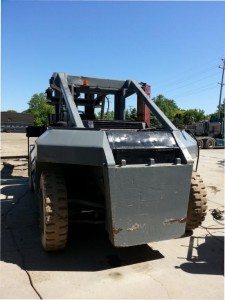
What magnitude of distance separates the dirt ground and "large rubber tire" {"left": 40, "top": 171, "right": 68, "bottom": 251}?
203 mm

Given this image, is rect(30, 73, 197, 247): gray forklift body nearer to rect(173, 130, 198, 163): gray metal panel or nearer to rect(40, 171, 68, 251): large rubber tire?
rect(173, 130, 198, 163): gray metal panel

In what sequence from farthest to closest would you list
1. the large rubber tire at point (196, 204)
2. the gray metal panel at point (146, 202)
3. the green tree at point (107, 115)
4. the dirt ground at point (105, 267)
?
1. the green tree at point (107, 115)
2. the large rubber tire at point (196, 204)
3. the gray metal panel at point (146, 202)
4. the dirt ground at point (105, 267)

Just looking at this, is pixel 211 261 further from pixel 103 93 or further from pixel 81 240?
pixel 103 93

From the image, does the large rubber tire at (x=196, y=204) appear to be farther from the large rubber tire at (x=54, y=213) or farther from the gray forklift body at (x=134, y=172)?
the large rubber tire at (x=54, y=213)

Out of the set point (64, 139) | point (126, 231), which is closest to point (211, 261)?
point (126, 231)

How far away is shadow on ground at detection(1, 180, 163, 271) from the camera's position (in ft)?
12.3

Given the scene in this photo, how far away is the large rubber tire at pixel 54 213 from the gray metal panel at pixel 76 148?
29 centimetres

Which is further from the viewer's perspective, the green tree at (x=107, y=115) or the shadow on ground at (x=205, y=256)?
the green tree at (x=107, y=115)

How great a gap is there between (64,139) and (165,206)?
4.00 ft

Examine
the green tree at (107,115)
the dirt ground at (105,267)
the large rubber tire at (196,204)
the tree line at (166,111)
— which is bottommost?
the dirt ground at (105,267)

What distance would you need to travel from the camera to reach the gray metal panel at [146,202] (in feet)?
11.5

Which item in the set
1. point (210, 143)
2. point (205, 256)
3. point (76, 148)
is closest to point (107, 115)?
point (76, 148)

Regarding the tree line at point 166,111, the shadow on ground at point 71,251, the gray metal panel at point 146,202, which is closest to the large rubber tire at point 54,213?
the shadow on ground at point 71,251

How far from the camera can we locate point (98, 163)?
11.6 feet
